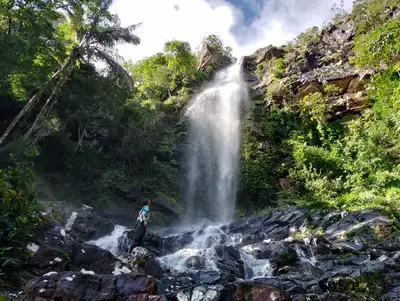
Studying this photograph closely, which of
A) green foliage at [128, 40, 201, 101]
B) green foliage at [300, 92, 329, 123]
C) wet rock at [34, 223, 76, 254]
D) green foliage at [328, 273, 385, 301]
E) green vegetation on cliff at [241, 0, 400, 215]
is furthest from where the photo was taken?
green foliage at [128, 40, 201, 101]

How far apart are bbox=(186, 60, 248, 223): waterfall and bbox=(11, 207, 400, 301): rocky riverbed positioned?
3.90m

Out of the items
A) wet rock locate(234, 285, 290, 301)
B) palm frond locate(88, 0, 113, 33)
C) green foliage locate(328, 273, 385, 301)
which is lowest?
wet rock locate(234, 285, 290, 301)

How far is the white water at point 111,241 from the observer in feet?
38.5

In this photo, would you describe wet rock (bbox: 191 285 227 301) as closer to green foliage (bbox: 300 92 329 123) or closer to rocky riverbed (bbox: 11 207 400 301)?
rocky riverbed (bbox: 11 207 400 301)

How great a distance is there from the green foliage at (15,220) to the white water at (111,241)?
3550mm

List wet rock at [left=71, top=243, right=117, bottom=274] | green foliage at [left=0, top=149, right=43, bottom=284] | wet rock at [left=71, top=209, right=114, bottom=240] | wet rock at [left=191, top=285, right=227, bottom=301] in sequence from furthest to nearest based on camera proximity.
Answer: wet rock at [left=71, top=209, right=114, bottom=240], wet rock at [left=71, top=243, right=117, bottom=274], green foliage at [left=0, top=149, right=43, bottom=284], wet rock at [left=191, top=285, right=227, bottom=301]

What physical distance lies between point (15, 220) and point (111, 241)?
4.95m

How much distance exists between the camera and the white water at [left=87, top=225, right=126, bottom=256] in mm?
11742

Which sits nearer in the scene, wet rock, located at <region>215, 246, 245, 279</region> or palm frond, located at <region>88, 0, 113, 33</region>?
wet rock, located at <region>215, 246, 245, 279</region>

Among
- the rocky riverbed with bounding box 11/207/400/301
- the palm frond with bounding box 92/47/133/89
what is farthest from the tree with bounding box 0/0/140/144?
the rocky riverbed with bounding box 11/207/400/301

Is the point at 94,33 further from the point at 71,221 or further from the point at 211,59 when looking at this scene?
the point at 211,59

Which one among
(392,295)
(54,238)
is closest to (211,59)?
(54,238)

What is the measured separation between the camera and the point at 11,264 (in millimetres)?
6738

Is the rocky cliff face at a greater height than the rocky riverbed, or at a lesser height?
greater
